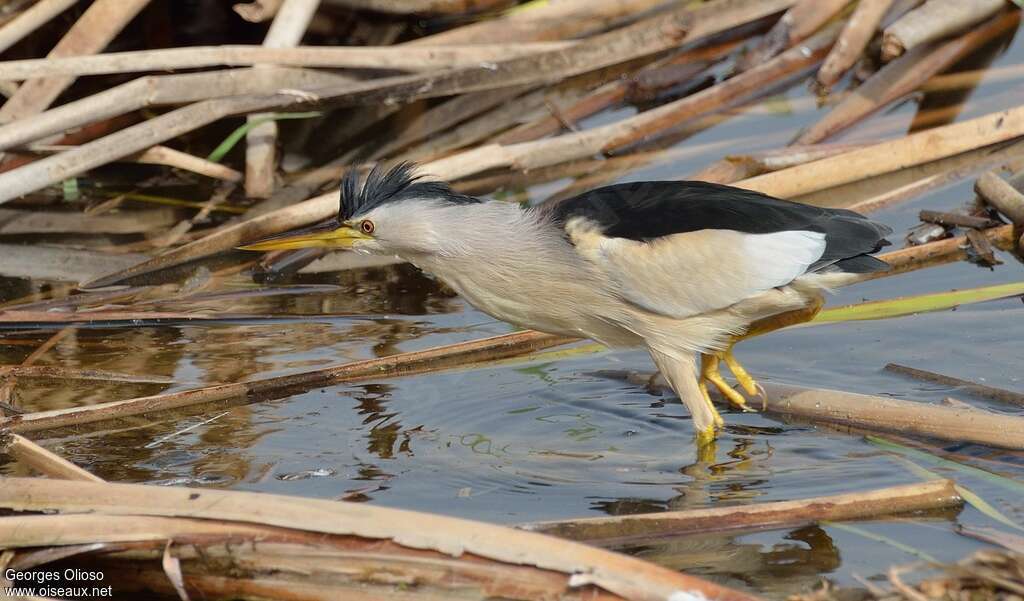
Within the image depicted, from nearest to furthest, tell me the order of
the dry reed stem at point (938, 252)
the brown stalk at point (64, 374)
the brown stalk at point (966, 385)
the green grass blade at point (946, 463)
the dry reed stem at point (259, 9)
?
the green grass blade at point (946, 463), the brown stalk at point (966, 385), the brown stalk at point (64, 374), the dry reed stem at point (938, 252), the dry reed stem at point (259, 9)

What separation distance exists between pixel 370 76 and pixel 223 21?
1.14 meters

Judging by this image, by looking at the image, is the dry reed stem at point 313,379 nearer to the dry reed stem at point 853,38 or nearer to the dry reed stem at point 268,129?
the dry reed stem at point 268,129

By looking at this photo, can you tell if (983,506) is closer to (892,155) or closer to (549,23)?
(892,155)

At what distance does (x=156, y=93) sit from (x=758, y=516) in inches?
116

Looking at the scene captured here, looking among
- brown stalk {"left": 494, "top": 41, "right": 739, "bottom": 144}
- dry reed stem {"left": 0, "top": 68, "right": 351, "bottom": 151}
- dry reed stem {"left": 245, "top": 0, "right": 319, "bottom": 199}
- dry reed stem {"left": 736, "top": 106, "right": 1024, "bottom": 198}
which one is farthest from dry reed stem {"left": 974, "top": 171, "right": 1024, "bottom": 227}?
dry reed stem {"left": 245, "top": 0, "right": 319, "bottom": 199}

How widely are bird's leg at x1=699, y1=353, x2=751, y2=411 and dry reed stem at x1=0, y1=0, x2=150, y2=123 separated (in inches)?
106

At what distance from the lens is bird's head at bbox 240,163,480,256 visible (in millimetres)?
3359

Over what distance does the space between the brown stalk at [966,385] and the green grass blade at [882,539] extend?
30.9 inches

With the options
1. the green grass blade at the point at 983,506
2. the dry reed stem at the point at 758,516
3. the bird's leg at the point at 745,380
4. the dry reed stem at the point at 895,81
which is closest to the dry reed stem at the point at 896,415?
the bird's leg at the point at 745,380

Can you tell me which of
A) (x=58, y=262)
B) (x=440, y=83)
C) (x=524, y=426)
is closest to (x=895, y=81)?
(x=440, y=83)

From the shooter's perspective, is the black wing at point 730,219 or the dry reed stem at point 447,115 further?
the dry reed stem at point 447,115

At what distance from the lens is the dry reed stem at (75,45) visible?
4.87 m

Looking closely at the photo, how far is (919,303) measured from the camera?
377cm

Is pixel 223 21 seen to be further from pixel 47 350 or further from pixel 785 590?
pixel 785 590
